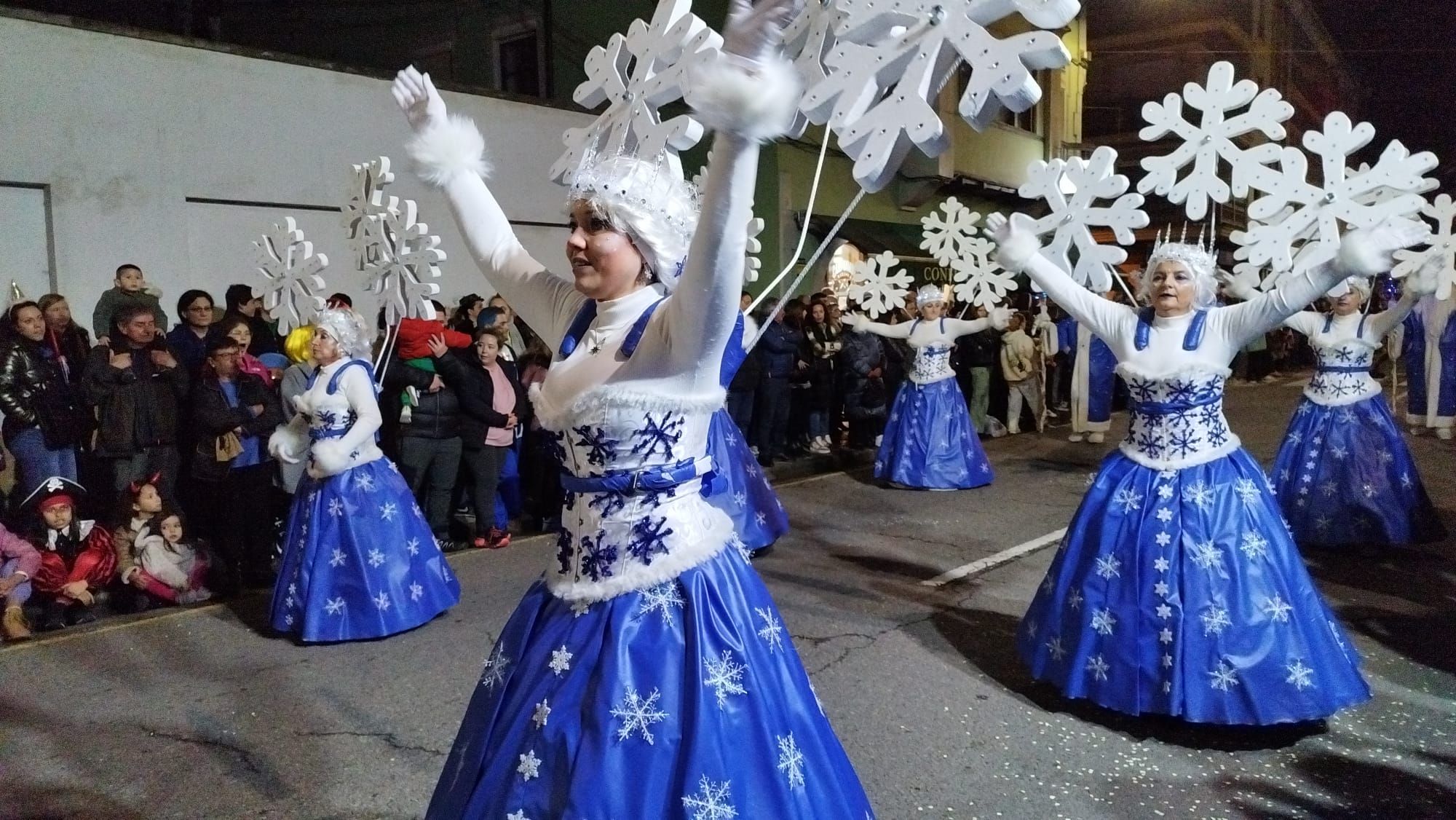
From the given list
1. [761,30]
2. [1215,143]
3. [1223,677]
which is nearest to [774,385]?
[1215,143]

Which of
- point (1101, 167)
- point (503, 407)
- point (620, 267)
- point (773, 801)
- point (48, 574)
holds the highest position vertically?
point (1101, 167)

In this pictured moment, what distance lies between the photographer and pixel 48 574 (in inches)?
211

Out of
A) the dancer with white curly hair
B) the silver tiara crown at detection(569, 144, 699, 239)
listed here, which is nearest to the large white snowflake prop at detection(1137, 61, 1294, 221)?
the dancer with white curly hair

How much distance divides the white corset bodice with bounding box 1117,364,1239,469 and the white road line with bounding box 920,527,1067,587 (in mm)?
1922

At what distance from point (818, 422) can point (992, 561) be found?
455 centimetres

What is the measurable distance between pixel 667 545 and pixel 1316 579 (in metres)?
5.26

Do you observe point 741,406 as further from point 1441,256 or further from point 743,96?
point 743,96

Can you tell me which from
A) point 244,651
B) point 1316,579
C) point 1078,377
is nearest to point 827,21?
point 244,651

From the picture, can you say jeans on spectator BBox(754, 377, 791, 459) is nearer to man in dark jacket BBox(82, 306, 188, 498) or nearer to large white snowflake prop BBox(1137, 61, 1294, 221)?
man in dark jacket BBox(82, 306, 188, 498)

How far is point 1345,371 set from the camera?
6480 millimetres

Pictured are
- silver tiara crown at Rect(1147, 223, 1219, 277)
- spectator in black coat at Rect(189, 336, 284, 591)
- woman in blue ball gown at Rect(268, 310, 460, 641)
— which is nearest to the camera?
silver tiara crown at Rect(1147, 223, 1219, 277)

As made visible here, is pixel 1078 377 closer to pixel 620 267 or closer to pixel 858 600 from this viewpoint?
pixel 858 600

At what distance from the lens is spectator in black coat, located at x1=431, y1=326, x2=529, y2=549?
707 centimetres

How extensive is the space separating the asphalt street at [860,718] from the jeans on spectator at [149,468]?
0.80 m
